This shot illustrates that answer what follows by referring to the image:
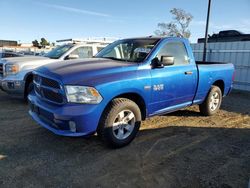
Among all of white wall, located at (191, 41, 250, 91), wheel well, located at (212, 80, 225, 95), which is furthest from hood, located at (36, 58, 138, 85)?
white wall, located at (191, 41, 250, 91)

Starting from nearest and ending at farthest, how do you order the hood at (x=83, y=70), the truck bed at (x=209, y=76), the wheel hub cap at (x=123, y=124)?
the hood at (x=83, y=70), the wheel hub cap at (x=123, y=124), the truck bed at (x=209, y=76)

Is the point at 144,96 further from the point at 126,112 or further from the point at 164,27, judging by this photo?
the point at 164,27

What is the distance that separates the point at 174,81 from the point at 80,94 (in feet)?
6.67

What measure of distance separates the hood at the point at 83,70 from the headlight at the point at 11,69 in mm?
3076

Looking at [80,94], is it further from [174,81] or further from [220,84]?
[220,84]

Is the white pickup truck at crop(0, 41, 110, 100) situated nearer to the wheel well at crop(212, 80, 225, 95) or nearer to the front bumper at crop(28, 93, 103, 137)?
the front bumper at crop(28, 93, 103, 137)

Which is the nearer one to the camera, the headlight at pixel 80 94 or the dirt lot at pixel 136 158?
the dirt lot at pixel 136 158

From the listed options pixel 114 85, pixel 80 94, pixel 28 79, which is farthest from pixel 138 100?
pixel 28 79

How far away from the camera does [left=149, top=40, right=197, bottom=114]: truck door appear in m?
4.74

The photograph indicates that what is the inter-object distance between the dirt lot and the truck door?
1.97ft

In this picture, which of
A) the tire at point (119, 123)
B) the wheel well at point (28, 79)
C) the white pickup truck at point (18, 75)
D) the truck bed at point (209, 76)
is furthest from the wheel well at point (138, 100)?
the wheel well at point (28, 79)

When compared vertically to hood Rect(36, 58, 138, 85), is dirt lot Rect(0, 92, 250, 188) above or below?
below

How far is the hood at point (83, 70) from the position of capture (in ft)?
12.8

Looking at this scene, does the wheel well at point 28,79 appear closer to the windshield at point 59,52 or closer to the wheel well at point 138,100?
the windshield at point 59,52
